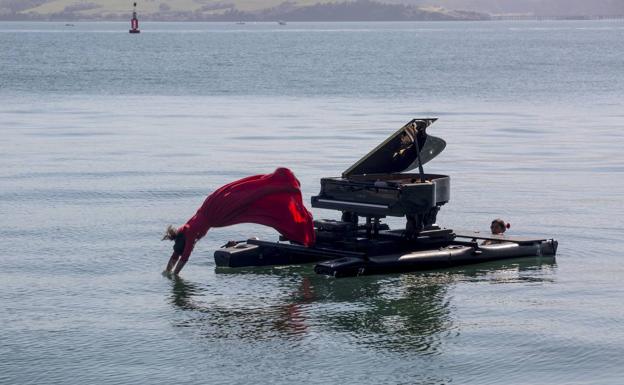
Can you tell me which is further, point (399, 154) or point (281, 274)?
point (399, 154)

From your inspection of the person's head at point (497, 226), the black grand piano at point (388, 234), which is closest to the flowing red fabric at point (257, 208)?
the black grand piano at point (388, 234)

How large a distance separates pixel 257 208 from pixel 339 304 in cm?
242

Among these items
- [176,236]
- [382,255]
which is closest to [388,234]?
[382,255]

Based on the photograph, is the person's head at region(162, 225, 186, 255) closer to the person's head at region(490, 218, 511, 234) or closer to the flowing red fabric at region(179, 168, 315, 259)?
the flowing red fabric at region(179, 168, 315, 259)

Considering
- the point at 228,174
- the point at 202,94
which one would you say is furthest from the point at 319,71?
the point at 228,174

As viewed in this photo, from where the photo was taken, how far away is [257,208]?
727 inches

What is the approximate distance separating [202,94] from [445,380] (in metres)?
57.9

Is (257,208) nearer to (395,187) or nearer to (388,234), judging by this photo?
(395,187)

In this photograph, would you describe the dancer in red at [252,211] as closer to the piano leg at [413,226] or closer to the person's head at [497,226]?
the piano leg at [413,226]

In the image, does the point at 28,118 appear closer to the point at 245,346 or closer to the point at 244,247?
the point at 244,247

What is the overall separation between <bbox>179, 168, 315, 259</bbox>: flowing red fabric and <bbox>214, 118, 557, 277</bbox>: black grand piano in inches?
19.7

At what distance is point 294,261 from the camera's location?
19312mm

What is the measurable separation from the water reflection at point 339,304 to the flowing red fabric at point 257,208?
735 millimetres

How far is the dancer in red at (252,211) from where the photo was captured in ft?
60.0
